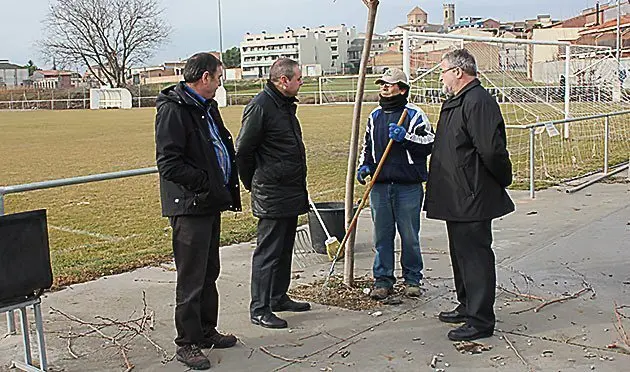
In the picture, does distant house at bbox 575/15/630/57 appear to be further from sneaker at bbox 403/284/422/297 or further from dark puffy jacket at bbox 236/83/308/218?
dark puffy jacket at bbox 236/83/308/218

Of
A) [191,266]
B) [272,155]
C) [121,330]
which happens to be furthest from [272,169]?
[121,330]

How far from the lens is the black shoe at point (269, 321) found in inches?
→ 211

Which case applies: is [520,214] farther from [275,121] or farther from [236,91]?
[236,91]

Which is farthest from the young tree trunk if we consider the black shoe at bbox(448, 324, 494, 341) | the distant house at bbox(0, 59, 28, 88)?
the distant house at bbox(0, 59, 28, 88)

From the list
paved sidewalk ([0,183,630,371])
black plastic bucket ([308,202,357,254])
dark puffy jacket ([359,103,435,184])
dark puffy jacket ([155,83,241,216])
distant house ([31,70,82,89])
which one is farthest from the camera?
distant house ([31,70,82,89])

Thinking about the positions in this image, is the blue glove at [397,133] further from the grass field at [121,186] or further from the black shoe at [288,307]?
the grass field at [121,186]

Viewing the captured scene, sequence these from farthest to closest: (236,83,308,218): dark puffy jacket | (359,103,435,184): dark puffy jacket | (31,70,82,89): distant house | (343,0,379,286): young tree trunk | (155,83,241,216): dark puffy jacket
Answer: (31,70,82,89): distant house
(343,0,379,286): young tree trunk
(359,103,435,184): dark puffy jacket
(236,83,308,218): dark puffy jacket
(155,83,241,216): dark puffy jacket

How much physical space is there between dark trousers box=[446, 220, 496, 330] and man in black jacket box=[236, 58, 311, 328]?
1193 mm

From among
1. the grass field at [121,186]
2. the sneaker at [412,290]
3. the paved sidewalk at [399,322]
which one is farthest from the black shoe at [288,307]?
the grass field at [121,186]

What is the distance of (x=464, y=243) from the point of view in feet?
16.5

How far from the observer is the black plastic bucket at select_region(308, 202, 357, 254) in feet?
24.1

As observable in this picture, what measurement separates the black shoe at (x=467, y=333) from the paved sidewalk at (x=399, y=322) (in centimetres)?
7

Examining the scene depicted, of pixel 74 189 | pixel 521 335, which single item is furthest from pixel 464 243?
pixel 74 189

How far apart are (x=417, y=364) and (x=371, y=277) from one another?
207 cm
